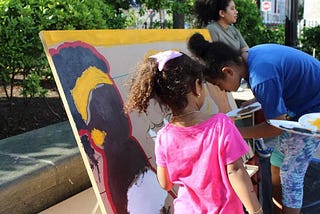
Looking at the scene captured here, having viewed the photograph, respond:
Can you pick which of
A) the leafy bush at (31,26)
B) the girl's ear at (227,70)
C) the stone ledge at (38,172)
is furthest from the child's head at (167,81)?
the leafy bush at (31,26)

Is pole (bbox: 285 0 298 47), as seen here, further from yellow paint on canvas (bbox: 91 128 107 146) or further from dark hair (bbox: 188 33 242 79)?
yellow paint on canvas (bbox: 91 128 107 146)

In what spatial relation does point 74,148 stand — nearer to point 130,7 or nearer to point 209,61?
point 209,61

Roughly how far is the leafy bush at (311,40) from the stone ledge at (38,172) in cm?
717

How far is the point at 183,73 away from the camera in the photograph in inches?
64.9

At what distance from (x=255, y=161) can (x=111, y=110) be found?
1325mm

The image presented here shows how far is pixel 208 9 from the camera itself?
12.9ft

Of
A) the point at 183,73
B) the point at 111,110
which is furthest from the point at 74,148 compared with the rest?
the point at 183,73

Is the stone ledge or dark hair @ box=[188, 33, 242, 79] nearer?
dark hair @ box=[188, 33, 242, 79]

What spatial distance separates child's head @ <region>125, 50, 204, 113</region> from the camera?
5.34 ft

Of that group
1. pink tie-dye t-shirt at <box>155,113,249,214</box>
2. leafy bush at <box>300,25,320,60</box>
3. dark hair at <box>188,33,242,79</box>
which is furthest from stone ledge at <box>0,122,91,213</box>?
leafy bush at <box>300,25,320,60</box>

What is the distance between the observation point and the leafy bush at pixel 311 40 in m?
8.79

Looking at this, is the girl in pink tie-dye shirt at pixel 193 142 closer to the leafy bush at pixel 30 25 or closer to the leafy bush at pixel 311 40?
the leafy bush at pixel 30 25

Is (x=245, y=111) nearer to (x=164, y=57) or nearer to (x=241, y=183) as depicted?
(x=241, y=183)

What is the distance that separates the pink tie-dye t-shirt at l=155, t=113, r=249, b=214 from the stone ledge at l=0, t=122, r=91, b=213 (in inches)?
36.0
